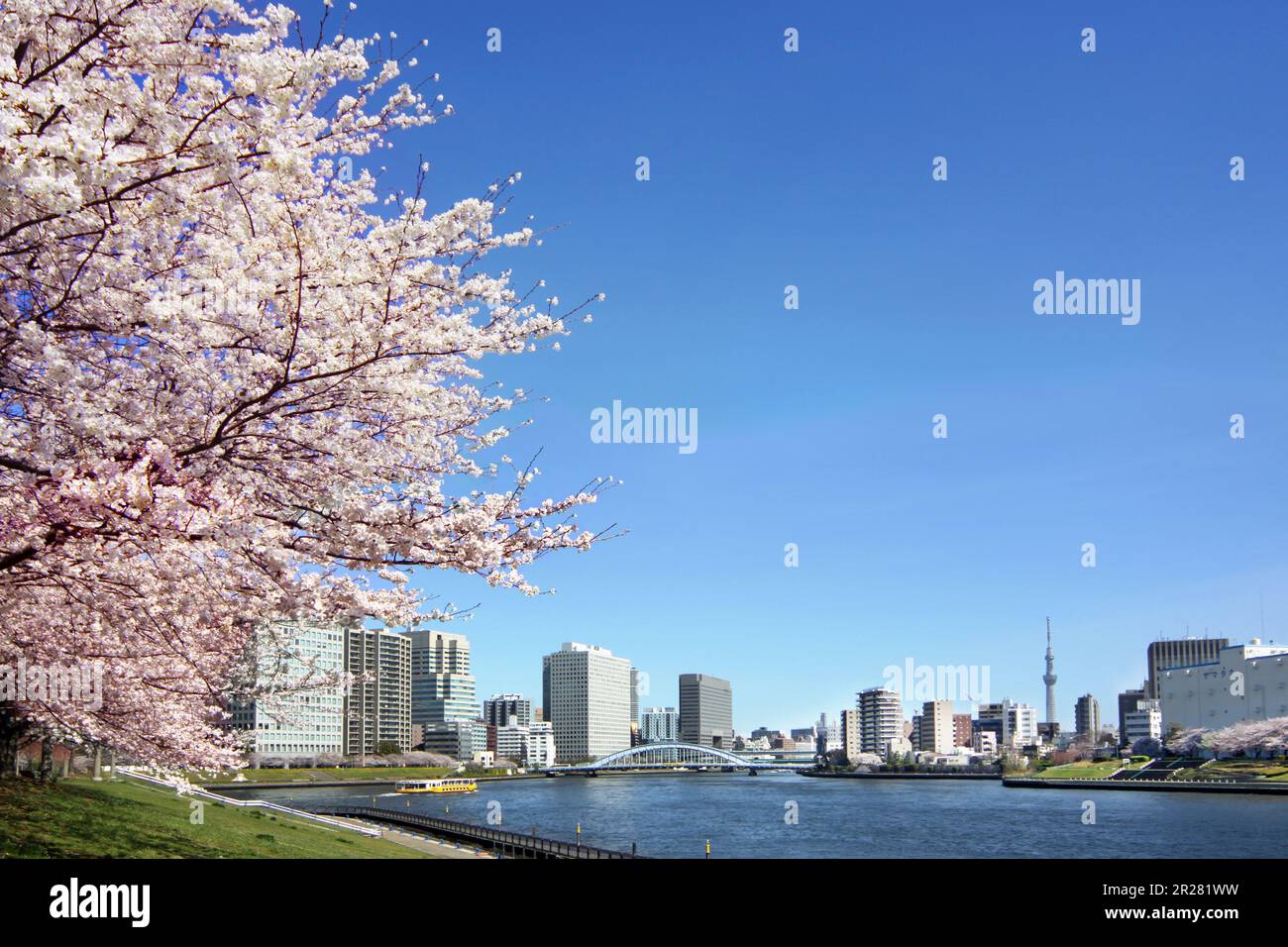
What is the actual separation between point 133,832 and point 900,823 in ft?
208

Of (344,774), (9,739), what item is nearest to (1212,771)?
(344,774)

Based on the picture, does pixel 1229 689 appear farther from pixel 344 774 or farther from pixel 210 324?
pixel 210 324

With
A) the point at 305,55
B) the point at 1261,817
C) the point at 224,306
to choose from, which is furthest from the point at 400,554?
the point at 1261,817

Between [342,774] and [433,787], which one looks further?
[342,774]

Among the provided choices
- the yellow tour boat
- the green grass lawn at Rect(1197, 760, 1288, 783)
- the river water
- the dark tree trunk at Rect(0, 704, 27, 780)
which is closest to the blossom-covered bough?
the dark tree trunk at Rect(0, 704, 27, 780)

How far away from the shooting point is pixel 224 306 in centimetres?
688

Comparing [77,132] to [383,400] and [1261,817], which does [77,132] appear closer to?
[383,400]

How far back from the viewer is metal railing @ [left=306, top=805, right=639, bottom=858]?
4097cm

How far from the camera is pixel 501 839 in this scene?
5003 cm

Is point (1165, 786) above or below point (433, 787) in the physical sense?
below

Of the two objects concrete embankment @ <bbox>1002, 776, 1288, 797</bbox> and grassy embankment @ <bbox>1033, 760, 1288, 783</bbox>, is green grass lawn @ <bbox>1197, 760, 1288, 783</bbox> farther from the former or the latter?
concrete embankment @ <bbox>1002, 776, 1288, 797</bbox>

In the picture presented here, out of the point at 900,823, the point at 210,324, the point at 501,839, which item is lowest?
the point at 900,823

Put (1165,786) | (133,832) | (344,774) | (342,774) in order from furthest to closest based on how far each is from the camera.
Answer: (344,774) < (342,774) < (1165,786) < (133,832)
